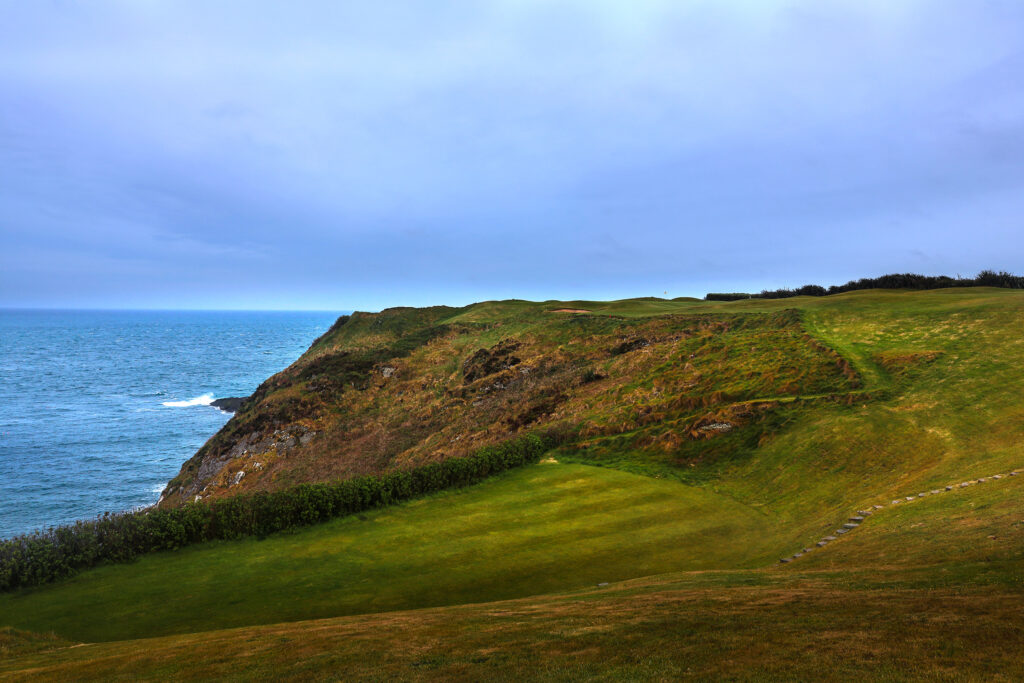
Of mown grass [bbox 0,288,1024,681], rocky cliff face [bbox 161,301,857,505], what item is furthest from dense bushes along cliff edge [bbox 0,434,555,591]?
rocky cliff face [bbox 161,301,857,505]

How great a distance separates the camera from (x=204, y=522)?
739 inches

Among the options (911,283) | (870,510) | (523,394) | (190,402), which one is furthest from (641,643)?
(190,402)

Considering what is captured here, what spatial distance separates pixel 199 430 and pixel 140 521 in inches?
1890

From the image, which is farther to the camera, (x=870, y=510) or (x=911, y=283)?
(x=911, y=283)

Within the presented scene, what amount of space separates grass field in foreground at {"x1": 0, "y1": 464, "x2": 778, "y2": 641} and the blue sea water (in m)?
25.9

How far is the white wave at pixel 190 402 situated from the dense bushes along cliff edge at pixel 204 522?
58.2m

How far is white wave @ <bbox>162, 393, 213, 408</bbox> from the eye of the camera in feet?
236

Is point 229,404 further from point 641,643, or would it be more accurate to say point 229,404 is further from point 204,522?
point 641,643

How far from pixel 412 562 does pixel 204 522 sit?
26.5 feet

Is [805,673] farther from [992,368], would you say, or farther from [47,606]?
[992,368]

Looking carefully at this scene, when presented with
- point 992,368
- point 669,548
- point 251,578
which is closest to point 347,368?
point 251,578

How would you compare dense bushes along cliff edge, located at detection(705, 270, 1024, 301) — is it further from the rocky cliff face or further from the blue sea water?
the blue sea water

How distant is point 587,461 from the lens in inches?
1057

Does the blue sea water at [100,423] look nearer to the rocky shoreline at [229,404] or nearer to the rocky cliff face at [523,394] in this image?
the rocky shoreline at [229,404]
